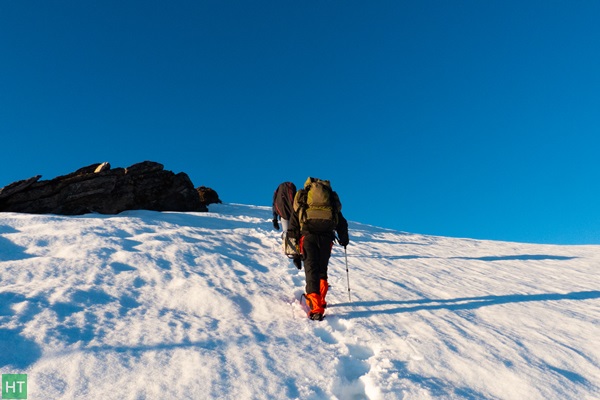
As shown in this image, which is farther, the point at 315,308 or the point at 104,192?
the point at 104,192

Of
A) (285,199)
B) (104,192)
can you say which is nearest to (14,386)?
(285,199)

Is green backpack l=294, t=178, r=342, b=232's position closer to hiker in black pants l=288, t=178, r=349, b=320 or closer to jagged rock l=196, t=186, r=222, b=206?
hiker in black pants l=288, t=178, r=349, b=320

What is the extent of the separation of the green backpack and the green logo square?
4.34m

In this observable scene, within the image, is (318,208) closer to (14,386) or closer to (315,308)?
(315,308)

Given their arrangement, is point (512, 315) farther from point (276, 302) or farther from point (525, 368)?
point (276, 302)

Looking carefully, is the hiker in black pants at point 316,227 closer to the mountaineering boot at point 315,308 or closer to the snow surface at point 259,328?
the mountaineering boot at point 315,308

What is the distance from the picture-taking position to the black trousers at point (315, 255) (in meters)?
6.28

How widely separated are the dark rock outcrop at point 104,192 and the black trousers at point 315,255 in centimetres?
1449

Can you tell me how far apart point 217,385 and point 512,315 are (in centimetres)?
590

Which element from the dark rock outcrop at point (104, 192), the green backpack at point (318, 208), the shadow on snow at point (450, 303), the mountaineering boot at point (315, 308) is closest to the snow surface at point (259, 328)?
the shadow on snow at point (450, 303)

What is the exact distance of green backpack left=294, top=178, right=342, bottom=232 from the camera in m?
6.52

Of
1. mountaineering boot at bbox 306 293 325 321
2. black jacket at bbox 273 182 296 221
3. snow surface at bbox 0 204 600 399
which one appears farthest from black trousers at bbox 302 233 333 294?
black jacket at bbox 273 182 296 221

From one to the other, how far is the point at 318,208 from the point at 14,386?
4656mm

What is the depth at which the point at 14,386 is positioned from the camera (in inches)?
134
